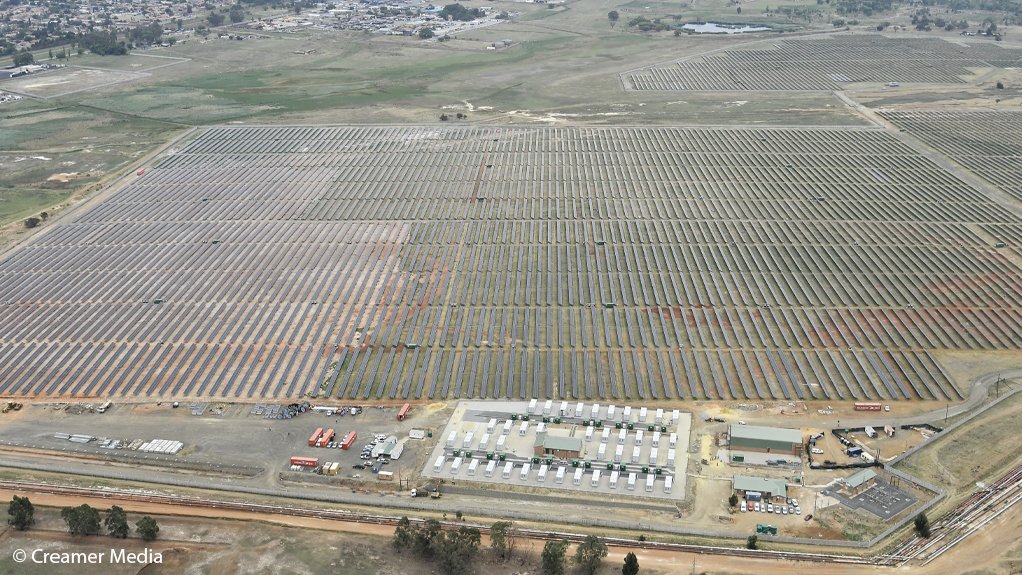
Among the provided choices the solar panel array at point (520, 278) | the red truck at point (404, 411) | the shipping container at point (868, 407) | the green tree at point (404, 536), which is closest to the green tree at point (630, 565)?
the green tree at point (404, 536)

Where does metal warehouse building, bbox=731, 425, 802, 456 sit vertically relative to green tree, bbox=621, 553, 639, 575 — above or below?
above

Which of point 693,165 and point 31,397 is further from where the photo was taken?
point 693,165

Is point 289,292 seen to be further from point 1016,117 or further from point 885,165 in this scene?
point 1016,117

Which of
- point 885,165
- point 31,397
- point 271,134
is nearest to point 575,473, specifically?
point 31,397

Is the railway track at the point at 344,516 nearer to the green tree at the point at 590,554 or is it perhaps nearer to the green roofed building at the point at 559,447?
the green tree at the point at 590,554

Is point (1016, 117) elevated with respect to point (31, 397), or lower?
elevated

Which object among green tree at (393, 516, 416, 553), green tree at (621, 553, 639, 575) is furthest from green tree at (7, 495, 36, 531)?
green tree at (621, 553, 639, 575)

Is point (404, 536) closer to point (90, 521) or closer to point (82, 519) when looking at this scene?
point (90, 521)

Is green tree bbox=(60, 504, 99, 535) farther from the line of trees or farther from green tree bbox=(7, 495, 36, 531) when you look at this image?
green tree bbox=(7, 495, 36, 531)

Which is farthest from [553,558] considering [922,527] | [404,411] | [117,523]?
[117,523]
